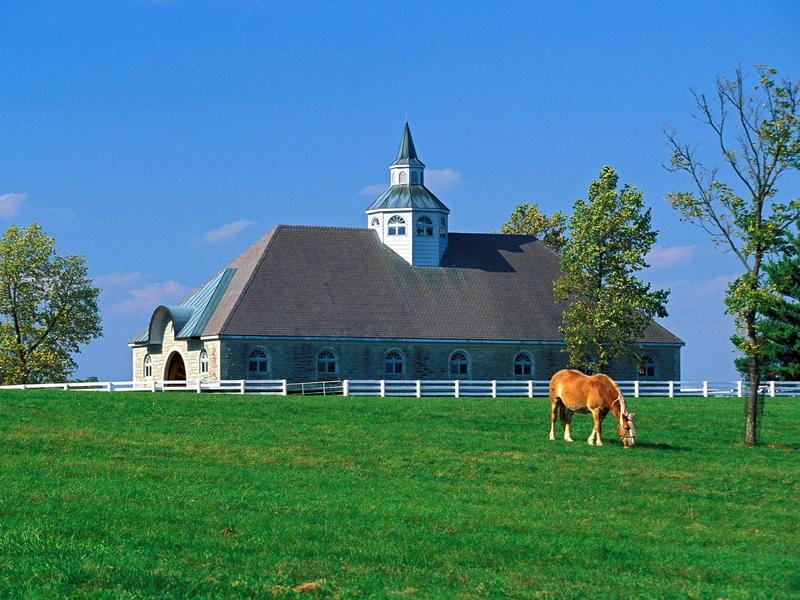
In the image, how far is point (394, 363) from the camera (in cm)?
6012

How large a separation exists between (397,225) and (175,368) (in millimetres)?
13761

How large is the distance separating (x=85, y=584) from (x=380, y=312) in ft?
155

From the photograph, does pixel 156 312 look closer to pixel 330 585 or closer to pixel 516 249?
pixel 516 249

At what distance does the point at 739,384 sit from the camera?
5925cm

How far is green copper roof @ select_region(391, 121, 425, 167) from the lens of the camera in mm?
68188

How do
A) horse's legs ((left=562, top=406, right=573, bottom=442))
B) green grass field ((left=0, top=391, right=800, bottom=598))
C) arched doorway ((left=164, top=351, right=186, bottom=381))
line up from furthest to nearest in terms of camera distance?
arched doorway ((left=164, top=351, right=186, bottom=381)) < horse's legs ((left=562, top=406, right=573, bottom=442)) < green grass field ((left=0, top=391, right=800, bottom=598))

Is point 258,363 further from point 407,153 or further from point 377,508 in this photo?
point 377,508

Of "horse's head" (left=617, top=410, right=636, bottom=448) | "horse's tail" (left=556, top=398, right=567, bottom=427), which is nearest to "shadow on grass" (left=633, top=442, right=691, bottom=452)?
"horse's head" (left=617, top=410, right=636, bottom=448)

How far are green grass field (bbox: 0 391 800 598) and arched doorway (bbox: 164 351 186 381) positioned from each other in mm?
25226

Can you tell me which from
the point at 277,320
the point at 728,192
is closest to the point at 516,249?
the point at 277,320

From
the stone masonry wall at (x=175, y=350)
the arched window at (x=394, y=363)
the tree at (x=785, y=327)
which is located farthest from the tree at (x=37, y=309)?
the tree at (x=785, y=327)

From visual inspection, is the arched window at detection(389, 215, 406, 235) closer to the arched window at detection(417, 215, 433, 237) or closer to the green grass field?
the arched window at detection(417, 215, 433, 237)

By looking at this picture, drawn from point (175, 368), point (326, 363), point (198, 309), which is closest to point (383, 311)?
point (326, 363)

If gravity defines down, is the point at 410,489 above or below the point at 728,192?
below
